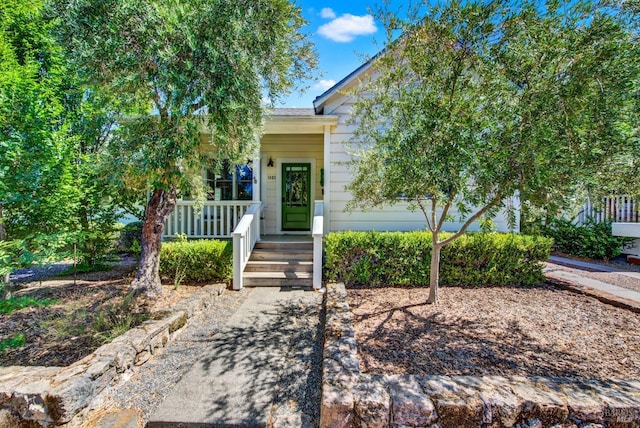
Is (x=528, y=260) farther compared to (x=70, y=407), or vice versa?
(x=528, y=260)

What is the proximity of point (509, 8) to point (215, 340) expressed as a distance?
5.36 metres

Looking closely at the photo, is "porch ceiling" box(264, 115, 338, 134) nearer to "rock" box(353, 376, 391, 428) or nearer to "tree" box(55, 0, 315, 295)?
"tree" box(55, 0, 315, 295)

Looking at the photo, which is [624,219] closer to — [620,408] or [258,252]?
[620,408]

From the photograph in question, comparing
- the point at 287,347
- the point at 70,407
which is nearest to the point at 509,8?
the point at 287,347

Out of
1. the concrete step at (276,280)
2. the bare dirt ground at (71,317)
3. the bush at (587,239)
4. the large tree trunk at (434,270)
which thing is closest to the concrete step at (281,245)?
the concrete step at (276,280)

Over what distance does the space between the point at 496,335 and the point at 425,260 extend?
2.40 meters

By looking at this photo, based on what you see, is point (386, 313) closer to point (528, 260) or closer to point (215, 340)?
point (215, 340)

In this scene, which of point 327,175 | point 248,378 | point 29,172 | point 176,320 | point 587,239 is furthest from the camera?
point 587,239

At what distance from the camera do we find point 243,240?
631 cm

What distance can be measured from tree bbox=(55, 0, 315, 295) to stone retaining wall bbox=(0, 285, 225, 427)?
7.39ft

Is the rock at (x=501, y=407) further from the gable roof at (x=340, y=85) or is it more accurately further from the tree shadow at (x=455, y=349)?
the gable roof at (x=340, y=85)

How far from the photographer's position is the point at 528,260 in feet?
20.5

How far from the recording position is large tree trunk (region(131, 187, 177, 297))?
5.09 metres

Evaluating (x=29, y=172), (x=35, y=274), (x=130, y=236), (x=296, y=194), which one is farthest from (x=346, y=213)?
(x=35, y=274)
